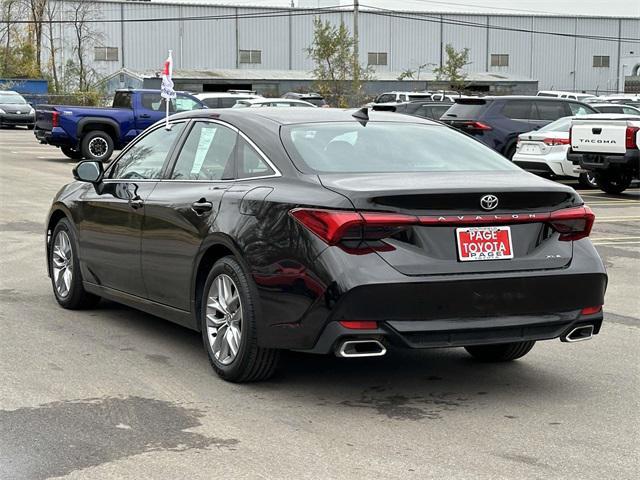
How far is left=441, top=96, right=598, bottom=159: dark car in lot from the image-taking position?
23.3 m

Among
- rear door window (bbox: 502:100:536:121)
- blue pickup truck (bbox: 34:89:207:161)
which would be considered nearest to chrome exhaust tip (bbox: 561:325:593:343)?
rear door window (bbox: 502:100:536:121)

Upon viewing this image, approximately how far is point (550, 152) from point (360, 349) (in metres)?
16.2

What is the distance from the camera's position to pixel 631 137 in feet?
62.2

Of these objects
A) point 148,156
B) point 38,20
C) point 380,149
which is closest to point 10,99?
point 38,20

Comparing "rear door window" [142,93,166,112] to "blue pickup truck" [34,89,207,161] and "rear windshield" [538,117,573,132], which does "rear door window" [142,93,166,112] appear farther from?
"rear windshield" [538,117,573,132]

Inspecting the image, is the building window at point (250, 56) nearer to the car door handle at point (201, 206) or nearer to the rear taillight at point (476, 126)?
the rear taillight at point (476, 126)

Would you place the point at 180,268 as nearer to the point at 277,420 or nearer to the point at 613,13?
the point at 277,420

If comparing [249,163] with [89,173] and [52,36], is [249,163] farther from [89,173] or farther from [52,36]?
[52,36]

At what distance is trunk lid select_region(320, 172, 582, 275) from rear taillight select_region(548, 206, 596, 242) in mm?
37

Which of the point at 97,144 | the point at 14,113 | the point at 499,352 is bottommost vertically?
the point at 499,352

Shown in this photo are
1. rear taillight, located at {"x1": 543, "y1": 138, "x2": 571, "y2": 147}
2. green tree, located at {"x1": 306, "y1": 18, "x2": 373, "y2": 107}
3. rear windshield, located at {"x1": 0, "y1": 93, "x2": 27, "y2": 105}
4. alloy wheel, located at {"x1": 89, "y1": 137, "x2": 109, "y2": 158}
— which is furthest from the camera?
green tree, located at {"x1": 306, "y1": 18, "x2": 373, "y2": 107}

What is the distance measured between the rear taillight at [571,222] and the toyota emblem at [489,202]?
0.36m

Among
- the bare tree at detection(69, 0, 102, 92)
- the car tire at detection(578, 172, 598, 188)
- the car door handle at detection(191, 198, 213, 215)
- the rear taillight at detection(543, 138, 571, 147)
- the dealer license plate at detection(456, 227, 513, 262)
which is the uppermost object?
the bare tree at detection(69, 0, 102, 92)

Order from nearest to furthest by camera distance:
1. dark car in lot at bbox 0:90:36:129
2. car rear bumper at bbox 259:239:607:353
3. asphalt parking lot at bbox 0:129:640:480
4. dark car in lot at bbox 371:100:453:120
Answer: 1. asphalt parking lot at bbox 0:129:640:480
2. car rear bumper at bbox 259:239:607:353
3. dark car in lot at bbox 371:100:453:120
4. dark car in lot at bbox 0:90:36:129
